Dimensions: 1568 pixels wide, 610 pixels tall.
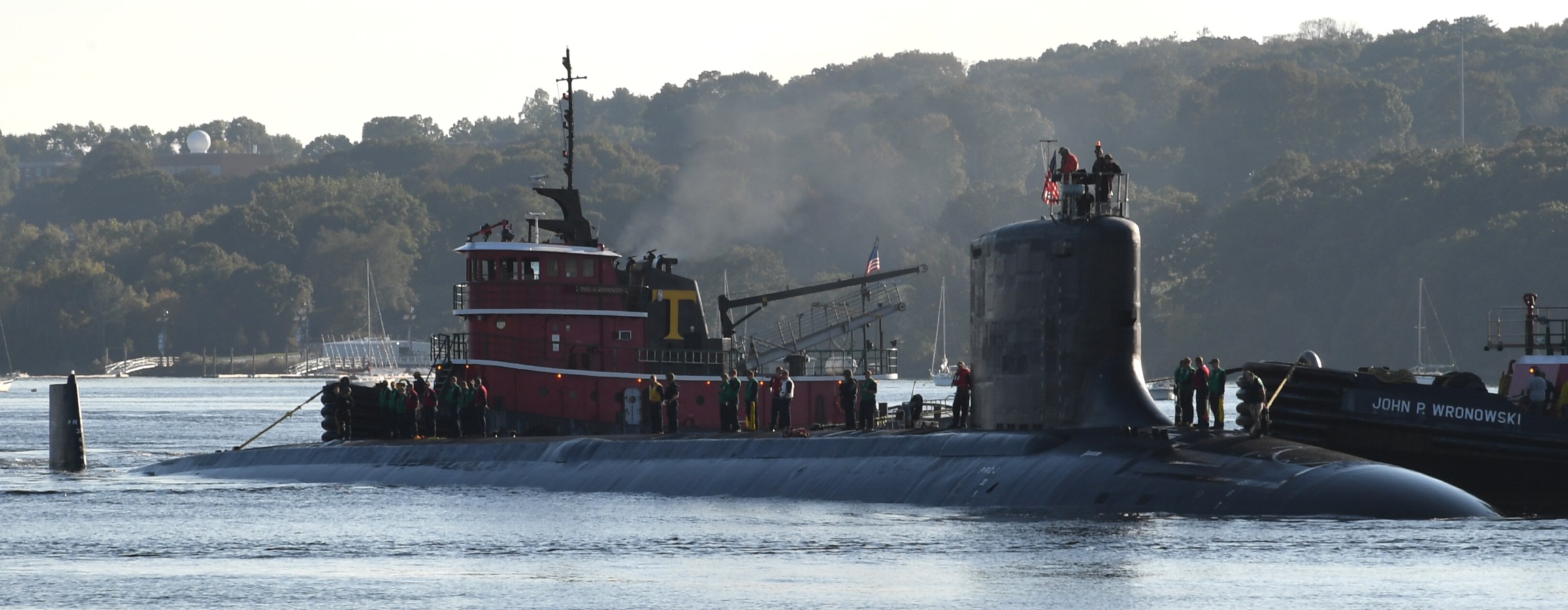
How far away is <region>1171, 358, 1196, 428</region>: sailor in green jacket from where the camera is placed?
29375 millimetres

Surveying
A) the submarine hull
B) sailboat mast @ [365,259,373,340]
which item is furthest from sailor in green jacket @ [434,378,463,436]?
sailboat mast @ [365,259,373,340]

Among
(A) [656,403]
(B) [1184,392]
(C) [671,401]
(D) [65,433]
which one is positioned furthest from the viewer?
(D) [65,433]

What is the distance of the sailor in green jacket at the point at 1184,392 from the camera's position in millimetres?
29375

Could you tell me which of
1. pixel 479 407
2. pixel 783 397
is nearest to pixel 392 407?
pixel 479 407

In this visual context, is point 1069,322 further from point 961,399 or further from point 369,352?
point 369,352

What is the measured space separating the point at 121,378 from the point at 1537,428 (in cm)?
14800

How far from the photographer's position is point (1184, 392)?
29.7 m

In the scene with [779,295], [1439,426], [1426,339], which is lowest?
[1439,426]

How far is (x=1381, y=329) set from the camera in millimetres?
114500

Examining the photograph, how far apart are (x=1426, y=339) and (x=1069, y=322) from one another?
290 ft

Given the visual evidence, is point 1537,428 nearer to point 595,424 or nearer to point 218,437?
point 595,424

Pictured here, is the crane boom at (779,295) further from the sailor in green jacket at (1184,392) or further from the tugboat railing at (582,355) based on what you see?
the sailor in green jacket at (1184,392)

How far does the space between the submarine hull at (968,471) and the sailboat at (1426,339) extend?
76196 millimetres

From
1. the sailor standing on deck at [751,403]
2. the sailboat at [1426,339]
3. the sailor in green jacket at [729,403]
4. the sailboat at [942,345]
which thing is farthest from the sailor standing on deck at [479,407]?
the sailboat at [942,345]
